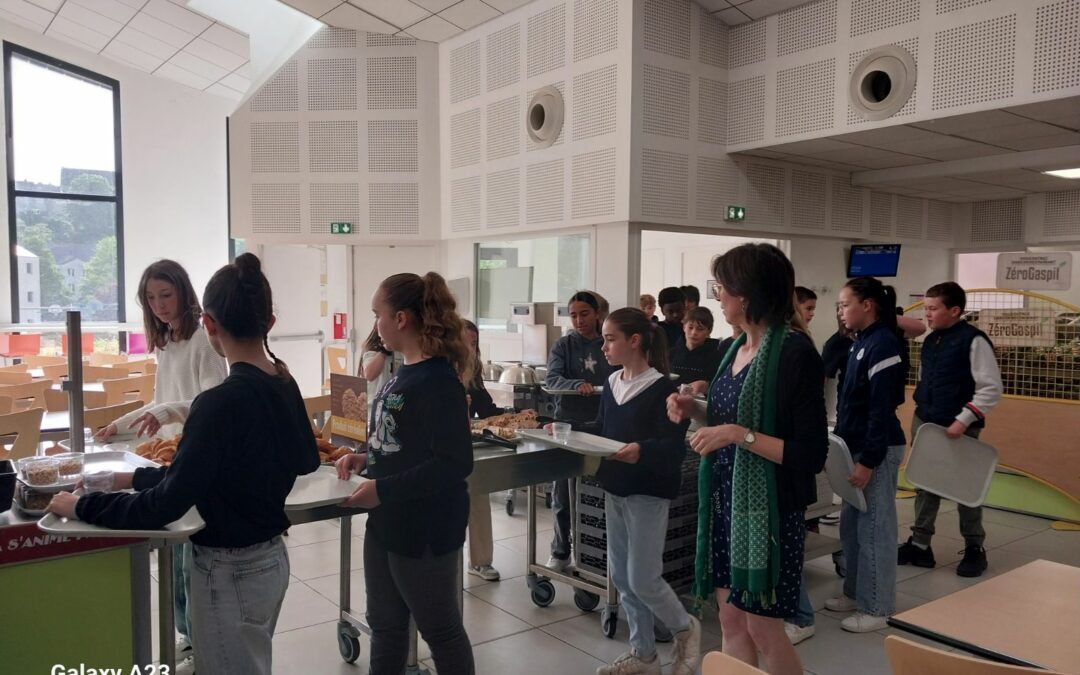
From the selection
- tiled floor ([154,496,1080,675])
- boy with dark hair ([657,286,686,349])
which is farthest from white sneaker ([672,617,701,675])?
boy with dark hair ([657,286,686,349])

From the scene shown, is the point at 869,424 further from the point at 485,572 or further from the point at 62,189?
the point at 62,189

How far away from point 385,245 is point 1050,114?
5741mm

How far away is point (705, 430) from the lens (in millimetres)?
2209

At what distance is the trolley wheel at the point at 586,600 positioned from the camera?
13.0 ft

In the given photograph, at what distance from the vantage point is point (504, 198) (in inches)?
277

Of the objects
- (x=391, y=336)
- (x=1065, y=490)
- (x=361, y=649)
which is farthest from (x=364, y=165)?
(x=1065, y=490)

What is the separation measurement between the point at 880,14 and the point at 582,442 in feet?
14.0

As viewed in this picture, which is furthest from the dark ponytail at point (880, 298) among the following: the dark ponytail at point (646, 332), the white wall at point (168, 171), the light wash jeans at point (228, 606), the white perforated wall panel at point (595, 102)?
the white wall at point (168, 171)

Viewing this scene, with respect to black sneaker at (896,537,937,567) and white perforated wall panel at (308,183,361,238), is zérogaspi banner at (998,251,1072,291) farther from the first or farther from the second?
white perforated wall panel at (308,183,361,238)

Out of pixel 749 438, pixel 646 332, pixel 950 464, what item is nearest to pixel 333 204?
pixel 646 332

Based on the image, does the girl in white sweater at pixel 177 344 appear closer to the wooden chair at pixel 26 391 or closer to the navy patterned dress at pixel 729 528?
the navy patterned dress at pixel 729 528

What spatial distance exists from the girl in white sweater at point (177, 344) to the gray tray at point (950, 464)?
357 centimetres

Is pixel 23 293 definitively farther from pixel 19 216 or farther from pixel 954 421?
pixel 954 421

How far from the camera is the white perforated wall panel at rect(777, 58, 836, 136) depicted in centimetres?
578
